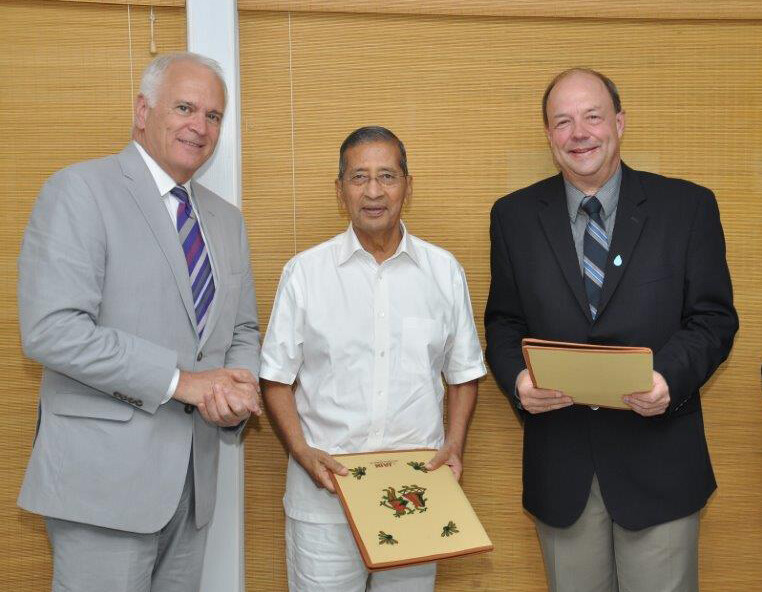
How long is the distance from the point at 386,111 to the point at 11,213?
131 centimetres

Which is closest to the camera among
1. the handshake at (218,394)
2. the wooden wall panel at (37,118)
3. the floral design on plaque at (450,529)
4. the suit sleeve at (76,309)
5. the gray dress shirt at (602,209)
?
the suit sleeve at (76,309)

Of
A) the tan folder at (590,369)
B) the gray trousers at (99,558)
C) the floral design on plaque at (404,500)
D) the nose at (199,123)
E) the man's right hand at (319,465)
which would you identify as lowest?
the gray trousers at (99,558)

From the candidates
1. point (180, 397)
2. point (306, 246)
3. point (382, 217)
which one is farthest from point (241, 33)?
point (180, 397)

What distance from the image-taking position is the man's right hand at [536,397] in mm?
1965

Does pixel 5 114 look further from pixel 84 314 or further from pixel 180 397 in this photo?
pixel 180 397

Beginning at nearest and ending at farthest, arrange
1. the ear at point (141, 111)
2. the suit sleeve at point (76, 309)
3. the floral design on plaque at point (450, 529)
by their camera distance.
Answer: the suit sleeve at point (76, 309) < the floral design on plaque at point (450, 529) < the ear at point (141, 111)

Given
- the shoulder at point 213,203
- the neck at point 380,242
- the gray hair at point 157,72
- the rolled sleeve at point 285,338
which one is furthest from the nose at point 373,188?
the gray hair at point 157,72

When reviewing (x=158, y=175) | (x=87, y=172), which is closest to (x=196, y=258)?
(x=158, y=175)

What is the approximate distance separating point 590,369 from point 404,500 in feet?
1.92

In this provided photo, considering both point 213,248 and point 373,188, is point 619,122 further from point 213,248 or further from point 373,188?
point 213,248

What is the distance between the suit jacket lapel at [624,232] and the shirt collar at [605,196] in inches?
1.0

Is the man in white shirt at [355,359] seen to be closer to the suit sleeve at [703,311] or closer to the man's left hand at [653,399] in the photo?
the man's left hand at [653,399]

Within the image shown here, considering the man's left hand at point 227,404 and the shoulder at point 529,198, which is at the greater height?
the shoulder at point 529,198

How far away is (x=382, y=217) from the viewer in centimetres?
213
